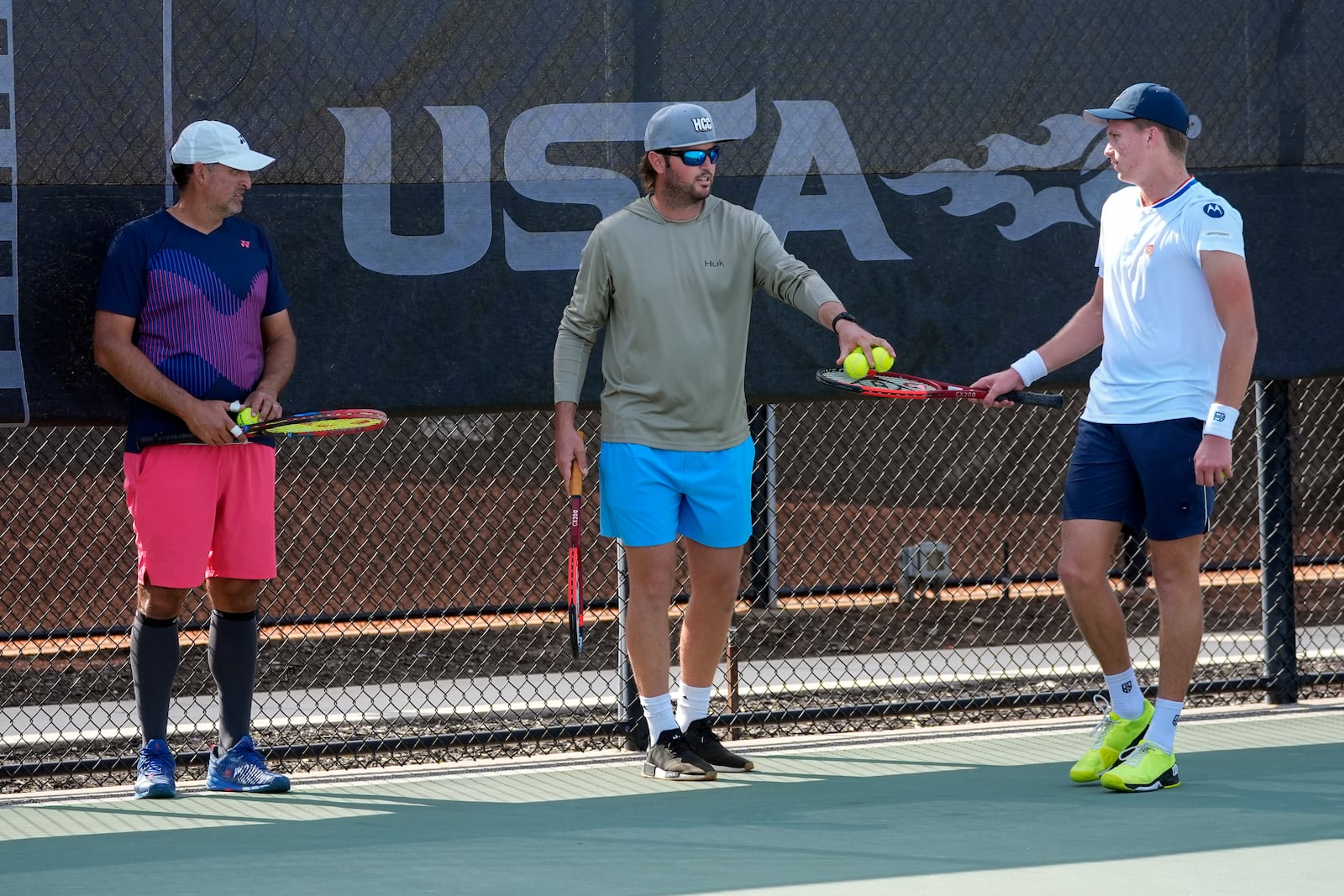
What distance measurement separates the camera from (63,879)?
3.96 m

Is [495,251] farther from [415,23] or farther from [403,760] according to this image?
[403,760]

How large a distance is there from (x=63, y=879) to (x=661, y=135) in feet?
7.82

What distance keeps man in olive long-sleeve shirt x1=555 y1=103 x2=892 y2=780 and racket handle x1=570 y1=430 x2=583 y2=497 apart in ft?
0.06

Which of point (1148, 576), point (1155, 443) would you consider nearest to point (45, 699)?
point (1155, 443)

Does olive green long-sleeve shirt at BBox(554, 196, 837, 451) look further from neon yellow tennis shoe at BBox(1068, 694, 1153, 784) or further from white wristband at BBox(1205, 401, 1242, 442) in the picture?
neon yellow tennis shoe at BBox(1068, 694, 1153, 784)

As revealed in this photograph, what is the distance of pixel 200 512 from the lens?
185 inches

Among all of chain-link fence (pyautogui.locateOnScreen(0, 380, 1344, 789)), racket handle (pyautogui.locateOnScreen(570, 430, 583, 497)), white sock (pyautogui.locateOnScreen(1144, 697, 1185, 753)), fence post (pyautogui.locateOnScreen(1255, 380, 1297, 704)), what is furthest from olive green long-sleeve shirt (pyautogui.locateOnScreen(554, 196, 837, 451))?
fence post (pyautogui.locateOnScreen(1255, 380, 1297, 704))

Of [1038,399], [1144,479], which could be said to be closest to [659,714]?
[1038,399]

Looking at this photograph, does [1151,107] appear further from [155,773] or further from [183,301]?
[155,773]

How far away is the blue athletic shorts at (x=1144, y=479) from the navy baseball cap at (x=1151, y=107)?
0.77 meters

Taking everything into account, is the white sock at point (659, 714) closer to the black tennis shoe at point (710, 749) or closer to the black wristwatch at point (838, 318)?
the black tennis shoe at point (710, 749)

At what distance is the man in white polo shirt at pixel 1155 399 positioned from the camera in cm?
448

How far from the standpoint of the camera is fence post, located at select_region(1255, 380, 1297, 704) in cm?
589

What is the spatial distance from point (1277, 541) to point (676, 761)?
2.32m
